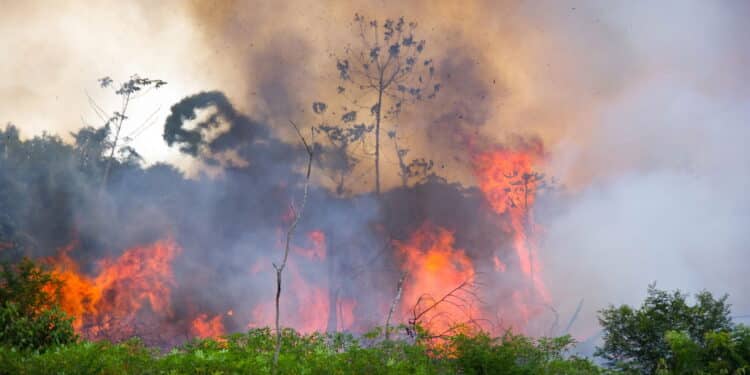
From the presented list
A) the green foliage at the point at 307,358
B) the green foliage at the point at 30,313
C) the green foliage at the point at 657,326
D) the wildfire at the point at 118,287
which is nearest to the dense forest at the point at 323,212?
the wildfire at the point at 118,287

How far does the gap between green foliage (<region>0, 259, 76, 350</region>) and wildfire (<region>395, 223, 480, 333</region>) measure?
69.9 feet

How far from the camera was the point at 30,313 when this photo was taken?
1232 centimetres

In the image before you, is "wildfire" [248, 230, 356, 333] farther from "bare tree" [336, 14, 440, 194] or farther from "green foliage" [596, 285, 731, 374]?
"green foliage" [596, 285, 731, 374]

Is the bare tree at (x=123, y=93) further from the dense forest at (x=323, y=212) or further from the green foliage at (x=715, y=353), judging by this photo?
the green foliage at (x=715, y=353)

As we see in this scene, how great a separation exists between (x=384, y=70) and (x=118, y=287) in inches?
822

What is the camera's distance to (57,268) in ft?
92.0

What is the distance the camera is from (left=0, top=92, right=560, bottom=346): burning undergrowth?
95.8 ft

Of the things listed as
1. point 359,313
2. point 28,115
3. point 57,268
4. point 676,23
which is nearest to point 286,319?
point 359,313

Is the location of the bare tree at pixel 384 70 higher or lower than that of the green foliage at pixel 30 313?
higher

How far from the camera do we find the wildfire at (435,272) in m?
32.2

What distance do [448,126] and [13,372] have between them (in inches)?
1227

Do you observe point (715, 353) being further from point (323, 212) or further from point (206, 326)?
point (323, 212)

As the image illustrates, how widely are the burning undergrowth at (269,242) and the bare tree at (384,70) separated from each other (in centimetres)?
526

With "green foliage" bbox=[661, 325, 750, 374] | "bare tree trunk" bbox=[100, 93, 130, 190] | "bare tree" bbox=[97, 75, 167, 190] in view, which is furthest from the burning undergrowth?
"green foliage" bbox=[661, 325, 750, 374]
